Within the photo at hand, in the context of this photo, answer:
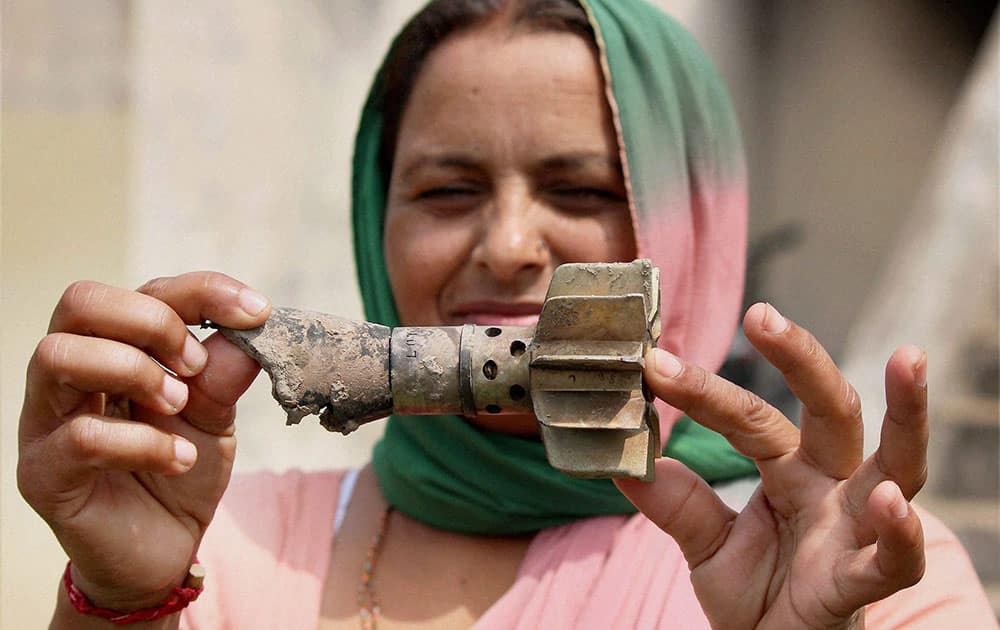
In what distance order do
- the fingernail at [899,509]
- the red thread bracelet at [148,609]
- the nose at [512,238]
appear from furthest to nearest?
the nose at [512,238]
the red thread bracelet at [148,609]
the fingernail at [899,509]

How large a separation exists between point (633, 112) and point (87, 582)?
94 centimetres

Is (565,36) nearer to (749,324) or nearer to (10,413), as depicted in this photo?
(749,324)

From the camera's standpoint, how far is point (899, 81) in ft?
19.8

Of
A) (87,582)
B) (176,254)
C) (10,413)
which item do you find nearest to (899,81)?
(176,254)

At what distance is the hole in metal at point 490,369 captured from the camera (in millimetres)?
1162

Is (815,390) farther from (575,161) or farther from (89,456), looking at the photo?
(89,456)

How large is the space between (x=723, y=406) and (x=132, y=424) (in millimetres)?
613

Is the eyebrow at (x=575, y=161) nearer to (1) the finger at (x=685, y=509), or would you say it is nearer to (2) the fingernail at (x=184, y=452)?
(1) the finger at (x=685, y=509)

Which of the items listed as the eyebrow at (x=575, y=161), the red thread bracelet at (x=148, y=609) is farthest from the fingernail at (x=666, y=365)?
the red thread bracelet at (x=148, y=609)

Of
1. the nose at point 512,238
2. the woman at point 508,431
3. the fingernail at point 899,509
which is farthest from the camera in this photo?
the nose at point 512,238

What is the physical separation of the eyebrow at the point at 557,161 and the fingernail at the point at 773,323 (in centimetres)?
52

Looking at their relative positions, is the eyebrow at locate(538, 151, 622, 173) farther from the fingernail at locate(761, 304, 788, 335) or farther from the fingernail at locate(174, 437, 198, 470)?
the fingernail at locate(174, 437, 198, 470)

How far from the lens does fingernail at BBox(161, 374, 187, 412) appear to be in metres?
1.18

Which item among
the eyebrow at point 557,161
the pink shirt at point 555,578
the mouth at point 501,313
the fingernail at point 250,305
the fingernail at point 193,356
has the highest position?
the eyebrow at point 557,161
